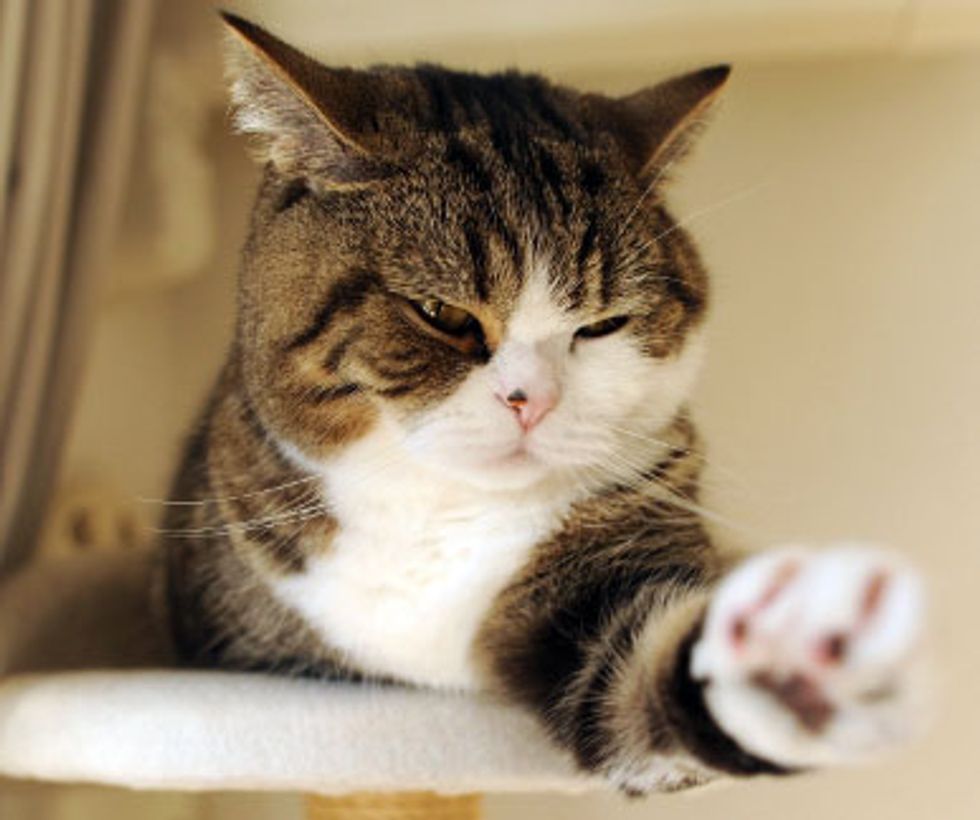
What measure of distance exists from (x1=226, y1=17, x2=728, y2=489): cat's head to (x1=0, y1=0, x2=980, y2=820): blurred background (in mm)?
506

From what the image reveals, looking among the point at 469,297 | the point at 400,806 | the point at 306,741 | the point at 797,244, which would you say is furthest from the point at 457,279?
the point at 797,244

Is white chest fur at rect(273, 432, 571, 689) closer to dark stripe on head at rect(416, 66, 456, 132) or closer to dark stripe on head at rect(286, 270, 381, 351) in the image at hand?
dark stripe on head at rect(286, 270, 381, 351)

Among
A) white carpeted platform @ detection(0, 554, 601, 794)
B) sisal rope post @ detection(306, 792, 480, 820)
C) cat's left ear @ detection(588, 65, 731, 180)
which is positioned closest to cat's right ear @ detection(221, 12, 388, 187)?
cat's left ear @ detection(588, 65, 731, 180)

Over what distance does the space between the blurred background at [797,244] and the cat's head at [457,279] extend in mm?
506

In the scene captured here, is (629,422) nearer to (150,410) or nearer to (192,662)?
(192,662)

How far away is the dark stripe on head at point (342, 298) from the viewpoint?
0.87 metres

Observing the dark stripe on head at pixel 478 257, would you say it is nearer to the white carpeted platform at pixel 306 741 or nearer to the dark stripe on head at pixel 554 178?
the dark stripe on head at pixel 554 178

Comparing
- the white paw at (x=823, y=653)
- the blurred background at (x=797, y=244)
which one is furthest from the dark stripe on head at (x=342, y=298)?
the blurred background at (x=797, y=244)

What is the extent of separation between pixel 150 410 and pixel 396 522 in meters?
0.95

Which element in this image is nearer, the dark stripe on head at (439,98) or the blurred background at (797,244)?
the dark stripe on head at (439,98)

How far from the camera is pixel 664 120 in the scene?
976 millimetres

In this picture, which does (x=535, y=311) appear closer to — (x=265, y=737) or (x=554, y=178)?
(x=554, y=178)

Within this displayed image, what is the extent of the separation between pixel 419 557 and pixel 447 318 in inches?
7.9

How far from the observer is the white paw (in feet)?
1.77
